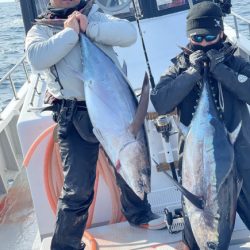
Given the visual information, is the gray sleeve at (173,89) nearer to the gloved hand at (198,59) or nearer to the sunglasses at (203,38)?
the gloved hand at (198,59)

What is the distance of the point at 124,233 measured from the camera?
12.0 feet

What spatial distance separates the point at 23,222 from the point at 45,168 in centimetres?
141

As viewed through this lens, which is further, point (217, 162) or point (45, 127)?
point (45, 127)

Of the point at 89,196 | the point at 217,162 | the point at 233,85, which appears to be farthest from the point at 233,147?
the point at 89,196

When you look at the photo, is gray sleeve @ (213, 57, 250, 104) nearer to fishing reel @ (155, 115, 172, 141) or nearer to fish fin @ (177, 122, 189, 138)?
fish fin @ (177, 122, 189, 138)

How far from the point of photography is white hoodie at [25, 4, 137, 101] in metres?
2.72

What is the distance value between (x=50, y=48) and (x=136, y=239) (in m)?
1.65

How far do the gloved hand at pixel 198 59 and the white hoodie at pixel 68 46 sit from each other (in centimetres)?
45

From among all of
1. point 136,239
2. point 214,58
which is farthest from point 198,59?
point 136,239

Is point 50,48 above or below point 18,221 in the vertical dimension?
above

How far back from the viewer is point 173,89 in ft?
8.93

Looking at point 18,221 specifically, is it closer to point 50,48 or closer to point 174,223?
point 174,223

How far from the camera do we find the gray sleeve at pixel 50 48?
8.75 feet

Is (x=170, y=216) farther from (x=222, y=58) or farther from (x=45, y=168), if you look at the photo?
(x=222, y=58)
